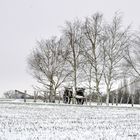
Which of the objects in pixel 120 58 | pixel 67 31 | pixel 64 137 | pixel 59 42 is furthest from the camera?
pixel 59 42

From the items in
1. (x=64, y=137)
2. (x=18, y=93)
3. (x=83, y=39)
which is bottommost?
(x=64, y=137)

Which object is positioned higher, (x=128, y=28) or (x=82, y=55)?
(x=128, y=28)

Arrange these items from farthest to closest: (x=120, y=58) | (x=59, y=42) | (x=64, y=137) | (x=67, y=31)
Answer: (x=59, y=42) < (x=67, y=31) < (x=120, y=58) < (x=64, y=137)

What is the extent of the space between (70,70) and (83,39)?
564cm

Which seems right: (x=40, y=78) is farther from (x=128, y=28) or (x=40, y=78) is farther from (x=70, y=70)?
(x=128, y=28)

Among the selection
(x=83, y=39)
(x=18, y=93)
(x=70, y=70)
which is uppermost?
(x=83, y=39)

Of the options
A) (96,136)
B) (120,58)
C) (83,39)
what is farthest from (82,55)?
(96,136)

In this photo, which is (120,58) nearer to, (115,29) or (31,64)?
(115,29)

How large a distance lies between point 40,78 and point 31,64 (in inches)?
144

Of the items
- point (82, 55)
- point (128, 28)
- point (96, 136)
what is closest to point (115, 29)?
point (128, 28)

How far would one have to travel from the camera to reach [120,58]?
47.5 m

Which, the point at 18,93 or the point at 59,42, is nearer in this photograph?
the point at 18,93

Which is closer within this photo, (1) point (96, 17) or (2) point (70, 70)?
(1) point (96, 17)

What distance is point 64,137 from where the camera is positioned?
10273 mm
